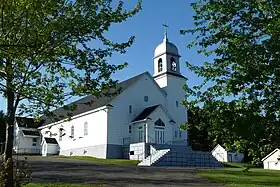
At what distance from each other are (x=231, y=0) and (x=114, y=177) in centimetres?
1075

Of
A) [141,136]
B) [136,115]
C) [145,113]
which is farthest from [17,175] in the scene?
[136,115]

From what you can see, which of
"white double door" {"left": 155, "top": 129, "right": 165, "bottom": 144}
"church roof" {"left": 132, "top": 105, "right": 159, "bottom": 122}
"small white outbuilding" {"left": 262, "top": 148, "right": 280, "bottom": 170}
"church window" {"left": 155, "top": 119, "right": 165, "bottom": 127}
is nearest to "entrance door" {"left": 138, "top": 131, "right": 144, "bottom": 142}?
"church roof" {"left": 132, "top": 105, "right": 159, "bottom": 122}

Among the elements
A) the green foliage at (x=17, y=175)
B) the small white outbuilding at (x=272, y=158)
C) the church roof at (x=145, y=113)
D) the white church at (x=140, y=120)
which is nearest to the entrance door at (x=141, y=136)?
the white church at (x=140, y=120)

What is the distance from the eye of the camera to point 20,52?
780 cm

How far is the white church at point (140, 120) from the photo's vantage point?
1572 inches

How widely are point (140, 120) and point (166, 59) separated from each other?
35.4ft

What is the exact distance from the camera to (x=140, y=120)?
4203 centimetres

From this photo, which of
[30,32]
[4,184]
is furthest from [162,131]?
[30,32]

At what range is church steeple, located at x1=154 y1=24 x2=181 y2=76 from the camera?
162 ft

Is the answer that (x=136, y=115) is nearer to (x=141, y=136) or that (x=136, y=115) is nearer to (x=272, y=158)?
(x=141, y=136)

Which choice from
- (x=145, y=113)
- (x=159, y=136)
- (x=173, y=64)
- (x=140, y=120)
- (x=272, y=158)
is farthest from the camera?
(x=173, y=64)

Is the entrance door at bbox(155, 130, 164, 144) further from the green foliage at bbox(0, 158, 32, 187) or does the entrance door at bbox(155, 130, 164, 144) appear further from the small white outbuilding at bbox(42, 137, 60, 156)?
the green foliage at bbox(0, 158, 32, 187)

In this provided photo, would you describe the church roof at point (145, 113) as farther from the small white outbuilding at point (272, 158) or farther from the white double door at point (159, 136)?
the small white outbuilding at point (272, 158)

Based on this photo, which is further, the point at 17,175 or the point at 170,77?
the point at 170,77
